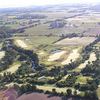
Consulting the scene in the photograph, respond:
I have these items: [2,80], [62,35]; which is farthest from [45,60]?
[62,35]

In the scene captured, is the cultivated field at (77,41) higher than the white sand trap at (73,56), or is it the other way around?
the white sand trap at (73,56)

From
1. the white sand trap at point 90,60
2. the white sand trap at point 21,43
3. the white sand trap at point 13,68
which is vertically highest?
the white sand trap at point 90,60

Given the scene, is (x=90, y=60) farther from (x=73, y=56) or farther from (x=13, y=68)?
(x=13, y=68)

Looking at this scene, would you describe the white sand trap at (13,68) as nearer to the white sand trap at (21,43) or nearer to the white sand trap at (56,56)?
the white sand trap at (56,56)

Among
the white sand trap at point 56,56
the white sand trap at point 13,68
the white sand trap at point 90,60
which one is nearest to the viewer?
the white sand trap at point 90,60

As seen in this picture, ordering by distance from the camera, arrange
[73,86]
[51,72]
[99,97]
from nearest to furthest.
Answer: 1. [99,97]
2. [73,86]
3. [51,72]

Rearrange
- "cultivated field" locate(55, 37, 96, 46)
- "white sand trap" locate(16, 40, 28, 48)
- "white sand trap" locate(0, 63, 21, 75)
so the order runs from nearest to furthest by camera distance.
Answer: "white sand trap" locate(0, 63, 21, 75), "cultivated field" locate(55, 37, 96, 46), "white sand trap" locate(16, 40, 28, 48)

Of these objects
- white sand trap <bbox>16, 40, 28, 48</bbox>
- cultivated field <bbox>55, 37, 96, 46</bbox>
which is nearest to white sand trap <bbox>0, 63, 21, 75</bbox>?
white sand trap <bbox>16, 40, 28, 48</bbox>

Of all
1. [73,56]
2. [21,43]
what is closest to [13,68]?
[73,56]

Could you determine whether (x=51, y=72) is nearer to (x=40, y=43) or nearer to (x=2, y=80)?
(x=2, y=80)

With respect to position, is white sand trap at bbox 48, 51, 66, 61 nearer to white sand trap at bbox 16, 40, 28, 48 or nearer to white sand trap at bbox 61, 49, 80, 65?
white sand trap at bbox 61, 49, 80, 65

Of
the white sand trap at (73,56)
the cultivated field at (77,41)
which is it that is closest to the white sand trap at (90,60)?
the white sand trap at (73,56)
